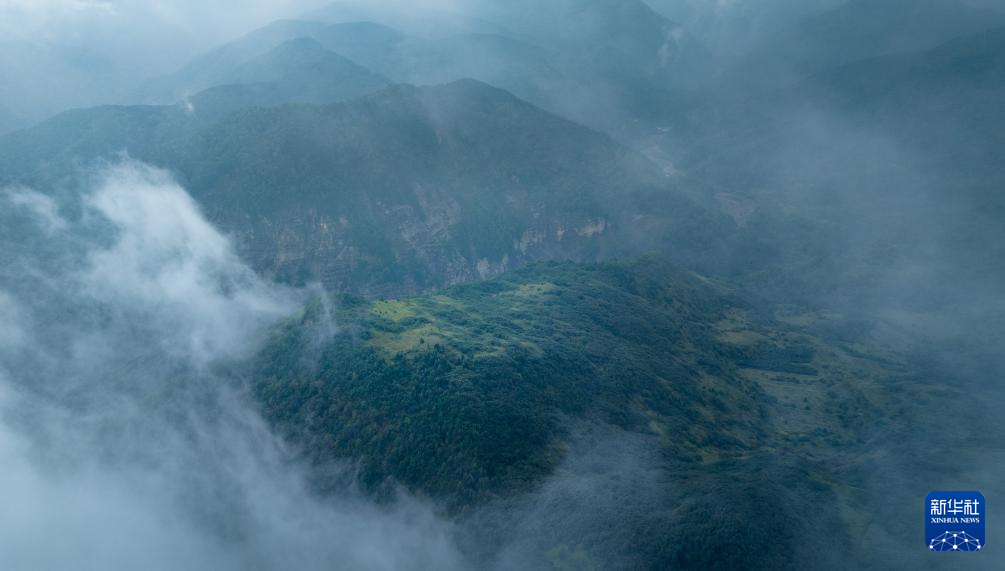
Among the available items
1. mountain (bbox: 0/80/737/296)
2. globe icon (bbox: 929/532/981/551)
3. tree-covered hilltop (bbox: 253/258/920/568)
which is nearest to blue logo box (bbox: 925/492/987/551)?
globe icon (bbox: 929/532/981/551)

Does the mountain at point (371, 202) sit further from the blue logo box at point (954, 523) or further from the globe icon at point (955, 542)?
the globe icon at point (955, 542)

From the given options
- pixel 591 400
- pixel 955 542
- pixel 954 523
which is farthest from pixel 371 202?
pixel 955 542

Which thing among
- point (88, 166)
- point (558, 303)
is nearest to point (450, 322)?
point (558, 303)

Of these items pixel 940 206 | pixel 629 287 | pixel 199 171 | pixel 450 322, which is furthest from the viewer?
pixel 940 206

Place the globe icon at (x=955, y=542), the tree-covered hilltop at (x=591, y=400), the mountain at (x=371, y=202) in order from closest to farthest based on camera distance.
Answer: the globe icon at (x=955, y=542), the tree-covered hilltop at (x=591, y=400), the mountain at (x=371, y=202)

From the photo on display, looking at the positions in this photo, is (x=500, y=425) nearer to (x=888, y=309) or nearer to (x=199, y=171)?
(x=888, y=309)

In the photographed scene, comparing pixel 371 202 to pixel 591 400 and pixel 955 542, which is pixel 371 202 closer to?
pixel 591 400

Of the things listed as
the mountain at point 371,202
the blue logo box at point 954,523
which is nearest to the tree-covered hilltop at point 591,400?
the blue logo box at point 954,523
